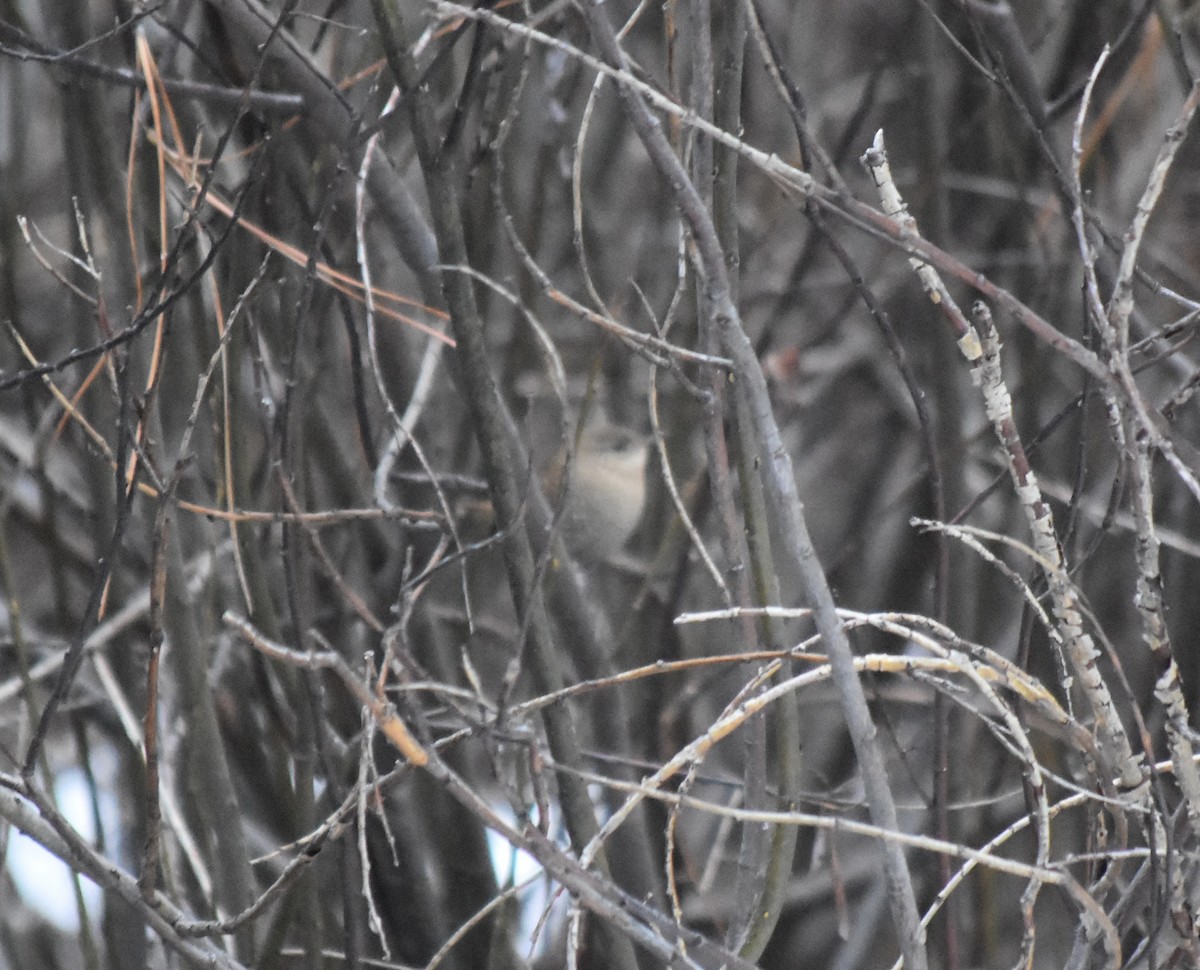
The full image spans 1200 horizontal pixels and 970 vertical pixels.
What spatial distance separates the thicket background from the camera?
119 cm

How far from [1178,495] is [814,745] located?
4.56ft

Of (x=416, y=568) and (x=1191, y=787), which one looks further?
(x=416, y=568)

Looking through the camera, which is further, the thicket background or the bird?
the bird

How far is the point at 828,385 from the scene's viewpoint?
13.6 feet

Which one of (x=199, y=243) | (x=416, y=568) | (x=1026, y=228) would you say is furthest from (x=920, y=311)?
(x=199, y=243)

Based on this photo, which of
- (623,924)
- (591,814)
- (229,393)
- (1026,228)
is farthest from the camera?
(1026,228)

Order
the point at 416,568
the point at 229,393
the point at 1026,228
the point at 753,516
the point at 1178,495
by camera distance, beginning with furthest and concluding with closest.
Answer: the point at 1026,228 < the point at 1178,495 < the point at 416,568 < the point at 229,393 < the point at 753,516

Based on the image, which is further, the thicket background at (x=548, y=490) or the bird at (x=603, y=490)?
the bird at (x=603, y=490)

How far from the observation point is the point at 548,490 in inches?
163

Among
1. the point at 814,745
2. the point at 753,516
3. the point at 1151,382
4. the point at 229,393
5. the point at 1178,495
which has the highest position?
the point at 229,393

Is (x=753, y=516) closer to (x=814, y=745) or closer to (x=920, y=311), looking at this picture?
(x=920, y=311)

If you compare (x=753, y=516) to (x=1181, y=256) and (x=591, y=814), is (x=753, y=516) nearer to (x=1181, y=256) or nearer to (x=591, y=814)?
(x=591, y=814)

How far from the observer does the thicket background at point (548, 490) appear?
119 cm

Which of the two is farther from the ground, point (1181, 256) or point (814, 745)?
point (1181, 256)
